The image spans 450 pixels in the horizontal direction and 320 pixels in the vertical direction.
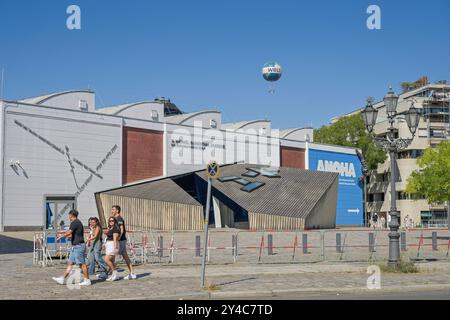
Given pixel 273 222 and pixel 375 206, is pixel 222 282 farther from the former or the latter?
pixel 375 206

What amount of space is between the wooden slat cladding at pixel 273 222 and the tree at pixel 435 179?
9014mm

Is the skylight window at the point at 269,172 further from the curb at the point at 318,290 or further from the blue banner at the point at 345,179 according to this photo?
the curb at the point at 318,290

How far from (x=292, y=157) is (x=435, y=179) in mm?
35975

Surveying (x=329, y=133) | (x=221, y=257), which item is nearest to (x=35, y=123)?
(x=221, y=257)

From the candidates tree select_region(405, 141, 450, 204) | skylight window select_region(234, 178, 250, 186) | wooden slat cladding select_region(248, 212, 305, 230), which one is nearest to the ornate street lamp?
tree select_region(405, 141, 450, 204)

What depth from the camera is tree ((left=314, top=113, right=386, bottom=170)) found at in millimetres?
86438

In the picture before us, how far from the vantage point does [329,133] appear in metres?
89.2

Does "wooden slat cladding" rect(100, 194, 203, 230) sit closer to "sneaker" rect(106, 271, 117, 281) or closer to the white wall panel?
the white wall panel

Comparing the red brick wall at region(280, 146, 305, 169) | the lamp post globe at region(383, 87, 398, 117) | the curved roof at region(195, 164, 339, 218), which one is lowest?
the curved roof at region(195, 164, 339, 218)

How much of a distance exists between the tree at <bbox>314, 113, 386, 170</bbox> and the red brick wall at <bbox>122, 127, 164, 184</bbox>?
37056 millimetres

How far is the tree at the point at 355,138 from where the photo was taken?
284 feet

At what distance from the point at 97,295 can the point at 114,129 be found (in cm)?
4264

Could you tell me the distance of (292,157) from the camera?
7262 cm
